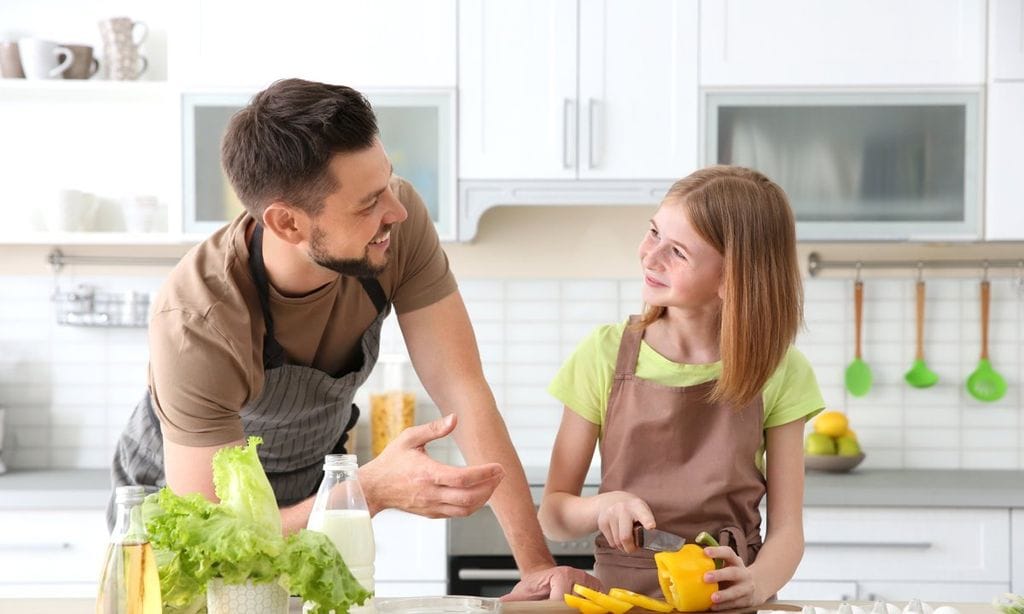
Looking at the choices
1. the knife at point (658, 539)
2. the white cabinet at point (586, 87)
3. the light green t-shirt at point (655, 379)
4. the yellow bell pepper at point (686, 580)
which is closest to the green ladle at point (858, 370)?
the white cabinet at point (586, 87)

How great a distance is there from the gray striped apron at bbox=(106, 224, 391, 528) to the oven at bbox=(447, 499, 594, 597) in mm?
803

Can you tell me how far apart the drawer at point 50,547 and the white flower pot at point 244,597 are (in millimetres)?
1988

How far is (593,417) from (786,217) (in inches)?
17.5

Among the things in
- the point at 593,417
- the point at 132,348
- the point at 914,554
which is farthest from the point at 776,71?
the point at 132,348

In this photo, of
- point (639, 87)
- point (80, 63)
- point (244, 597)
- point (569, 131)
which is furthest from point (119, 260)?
point (244, 597)

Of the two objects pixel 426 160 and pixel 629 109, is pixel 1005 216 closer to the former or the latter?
pixel 629 109

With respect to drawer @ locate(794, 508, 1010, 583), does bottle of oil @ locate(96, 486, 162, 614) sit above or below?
above

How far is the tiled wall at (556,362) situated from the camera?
136 inches

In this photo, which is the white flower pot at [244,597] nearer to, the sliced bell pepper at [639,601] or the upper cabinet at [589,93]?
the sliced bell pepper at [639,601]

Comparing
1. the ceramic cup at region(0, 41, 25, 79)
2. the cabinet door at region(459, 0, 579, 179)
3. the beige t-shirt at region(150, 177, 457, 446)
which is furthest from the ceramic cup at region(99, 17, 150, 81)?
the beige t-shirt at region(150, 177, 457, 446)

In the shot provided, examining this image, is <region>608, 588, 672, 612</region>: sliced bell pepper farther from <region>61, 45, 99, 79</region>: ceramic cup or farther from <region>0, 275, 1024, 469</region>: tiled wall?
<region>61, 45, 99, 79</region>: ceramic cup

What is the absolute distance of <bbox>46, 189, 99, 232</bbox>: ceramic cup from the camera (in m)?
3.24

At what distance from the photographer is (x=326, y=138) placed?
1.78 m

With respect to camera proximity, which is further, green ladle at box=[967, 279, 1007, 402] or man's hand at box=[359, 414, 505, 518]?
green ladle at box=[967, 279, 1007, 402]
